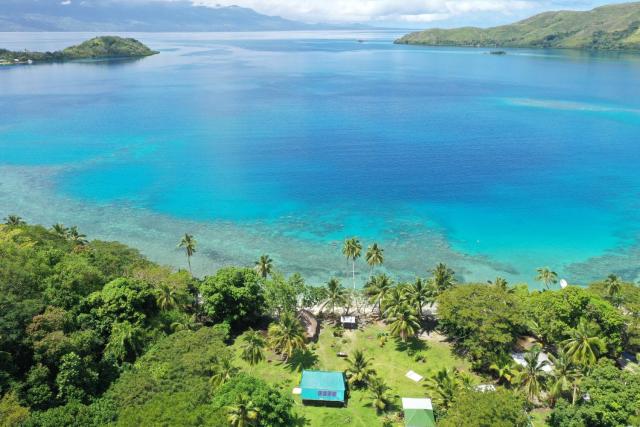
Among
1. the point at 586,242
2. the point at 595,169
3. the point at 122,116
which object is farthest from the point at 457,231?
the point at 122,116

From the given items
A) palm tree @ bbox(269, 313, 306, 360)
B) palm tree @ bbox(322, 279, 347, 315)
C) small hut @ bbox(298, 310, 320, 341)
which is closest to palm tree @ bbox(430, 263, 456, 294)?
palm tree @ bbox(322, 279, 347, 315)

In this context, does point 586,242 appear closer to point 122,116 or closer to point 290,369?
point 290,369

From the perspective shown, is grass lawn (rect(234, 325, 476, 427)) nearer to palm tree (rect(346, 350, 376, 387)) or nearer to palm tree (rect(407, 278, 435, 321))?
palm tree (rect(346, 350, 376, 387))

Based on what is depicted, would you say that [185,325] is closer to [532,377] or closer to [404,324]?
[404,324]

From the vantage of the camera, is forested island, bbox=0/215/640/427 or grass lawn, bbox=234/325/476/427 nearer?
forested island, bbox=0/215/640/427

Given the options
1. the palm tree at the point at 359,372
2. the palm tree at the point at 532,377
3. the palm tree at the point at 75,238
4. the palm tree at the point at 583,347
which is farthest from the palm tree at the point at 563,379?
the palm tree at the point at 75,238
